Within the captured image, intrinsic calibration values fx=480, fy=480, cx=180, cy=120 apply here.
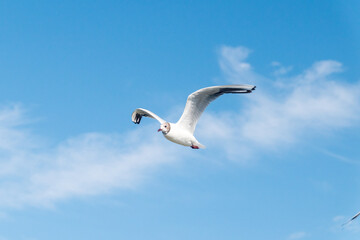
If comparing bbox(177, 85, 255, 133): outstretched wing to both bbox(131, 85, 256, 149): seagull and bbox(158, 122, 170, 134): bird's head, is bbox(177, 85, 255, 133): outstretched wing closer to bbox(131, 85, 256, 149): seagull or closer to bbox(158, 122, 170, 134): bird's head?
bbox(131, 85, 256, 149): seagull

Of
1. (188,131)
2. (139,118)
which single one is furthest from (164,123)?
(139,118)

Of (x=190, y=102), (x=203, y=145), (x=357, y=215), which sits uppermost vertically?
(x=190, y=102)

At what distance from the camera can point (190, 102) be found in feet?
82.4

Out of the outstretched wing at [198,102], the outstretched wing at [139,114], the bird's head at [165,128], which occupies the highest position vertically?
the outstretched wing at [139,114]

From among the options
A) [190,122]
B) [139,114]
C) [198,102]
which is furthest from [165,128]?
[139,114]

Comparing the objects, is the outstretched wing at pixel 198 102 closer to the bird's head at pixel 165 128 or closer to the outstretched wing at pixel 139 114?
the bird's head at pixel 165 128

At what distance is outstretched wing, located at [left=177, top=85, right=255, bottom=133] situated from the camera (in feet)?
79.0

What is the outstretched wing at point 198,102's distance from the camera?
24.1 meters

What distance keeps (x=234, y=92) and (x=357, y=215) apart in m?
8.63

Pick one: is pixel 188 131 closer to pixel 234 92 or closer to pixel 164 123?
pixel 164 123

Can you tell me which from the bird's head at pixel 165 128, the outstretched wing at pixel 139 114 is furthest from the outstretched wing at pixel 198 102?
the outstretched wing at pixel 139 114

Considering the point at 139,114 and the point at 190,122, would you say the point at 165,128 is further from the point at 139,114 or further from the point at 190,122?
the point at 139,114

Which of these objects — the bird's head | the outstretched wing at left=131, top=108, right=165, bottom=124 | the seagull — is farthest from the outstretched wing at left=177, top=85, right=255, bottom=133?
the outstretched wing at left=131, top=108, right=165, bottom=124

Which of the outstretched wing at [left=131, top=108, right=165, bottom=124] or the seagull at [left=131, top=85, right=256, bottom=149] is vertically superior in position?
the outstretched wing at [left=131, top=108, right=165, bottom=124]
